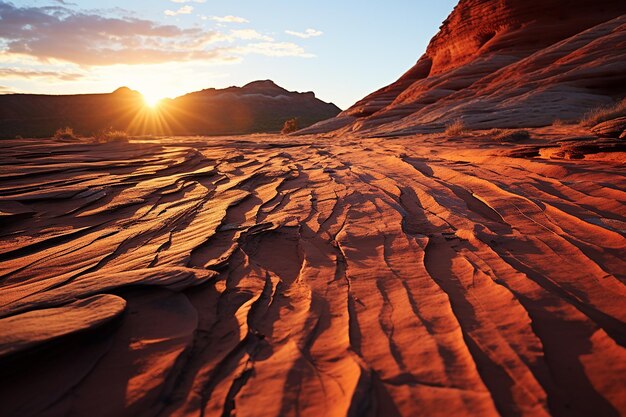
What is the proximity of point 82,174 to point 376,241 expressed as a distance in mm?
3900

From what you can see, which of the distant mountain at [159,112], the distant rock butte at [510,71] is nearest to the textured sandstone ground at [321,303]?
the distant rock butte at [510,71]

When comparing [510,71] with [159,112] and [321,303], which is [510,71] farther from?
[159,112]

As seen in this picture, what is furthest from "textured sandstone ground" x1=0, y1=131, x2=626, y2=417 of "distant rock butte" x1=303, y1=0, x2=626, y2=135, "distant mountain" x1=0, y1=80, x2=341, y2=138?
"distant mountain" x1=0, y1=80, x2=341, y2=138

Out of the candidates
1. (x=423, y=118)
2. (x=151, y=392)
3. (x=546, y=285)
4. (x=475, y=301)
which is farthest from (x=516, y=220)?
(x=423, y=118)

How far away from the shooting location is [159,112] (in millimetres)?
53938

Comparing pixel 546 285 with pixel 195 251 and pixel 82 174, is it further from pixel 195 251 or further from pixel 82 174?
pixel 82 174

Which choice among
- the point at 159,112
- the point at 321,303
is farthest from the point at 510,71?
the point at 159,112

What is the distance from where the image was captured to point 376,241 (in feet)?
8.25

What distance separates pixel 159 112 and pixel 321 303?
57.7 meters

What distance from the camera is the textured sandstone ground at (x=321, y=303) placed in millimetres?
1214

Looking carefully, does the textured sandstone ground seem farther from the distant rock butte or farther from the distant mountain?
the distant mountain

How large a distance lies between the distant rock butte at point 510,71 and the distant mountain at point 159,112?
1878 centimetres

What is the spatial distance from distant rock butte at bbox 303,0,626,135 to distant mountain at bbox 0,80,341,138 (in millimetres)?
18784

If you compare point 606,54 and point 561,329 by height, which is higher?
point 606,54
